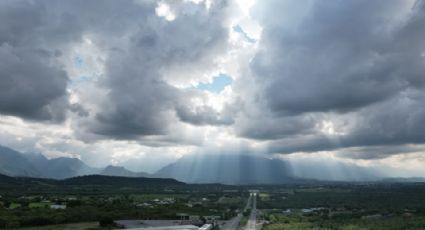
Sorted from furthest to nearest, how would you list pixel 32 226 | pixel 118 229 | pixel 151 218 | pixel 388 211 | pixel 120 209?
pixel 388 211 → pixel 120 209 → pixel 151 218 → pixel 32 226 → pixel 118 229

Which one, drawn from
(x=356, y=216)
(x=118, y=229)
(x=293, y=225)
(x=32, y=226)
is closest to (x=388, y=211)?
(x=356, y=216)

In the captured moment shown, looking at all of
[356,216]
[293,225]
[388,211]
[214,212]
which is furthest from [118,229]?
[388,211]

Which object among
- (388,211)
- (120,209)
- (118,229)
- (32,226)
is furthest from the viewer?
(388,211)

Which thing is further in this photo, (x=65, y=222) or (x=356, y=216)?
(x=356, y=216)

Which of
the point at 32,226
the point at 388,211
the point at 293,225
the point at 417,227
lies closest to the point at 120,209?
the point at 32,226

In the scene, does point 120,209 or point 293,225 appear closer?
point 293,225

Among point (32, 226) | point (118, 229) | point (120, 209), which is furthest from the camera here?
point (120, 209)

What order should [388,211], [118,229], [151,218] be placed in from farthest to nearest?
1. [388,211]
2. [151,218]
3. [118,229]

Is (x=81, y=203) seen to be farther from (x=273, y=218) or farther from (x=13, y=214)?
(x=273, y=218)

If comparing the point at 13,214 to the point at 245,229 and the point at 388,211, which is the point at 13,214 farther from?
the point at 388,211
